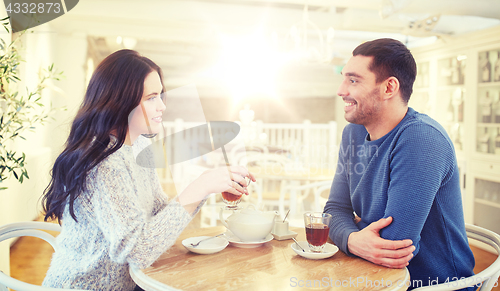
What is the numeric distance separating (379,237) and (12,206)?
10.2ft

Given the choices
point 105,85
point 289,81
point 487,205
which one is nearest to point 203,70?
point 289,81

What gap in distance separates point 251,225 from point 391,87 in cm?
66

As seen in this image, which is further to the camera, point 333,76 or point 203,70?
point 333,76

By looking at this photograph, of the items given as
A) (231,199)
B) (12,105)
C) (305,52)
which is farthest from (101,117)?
(305,52)

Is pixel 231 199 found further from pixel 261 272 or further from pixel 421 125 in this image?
pixel 421 125

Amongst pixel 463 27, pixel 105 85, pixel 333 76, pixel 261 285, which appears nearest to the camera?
pixel 261 285

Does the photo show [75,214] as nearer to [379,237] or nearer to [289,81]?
[379,237]

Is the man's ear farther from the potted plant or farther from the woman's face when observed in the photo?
the potted plant

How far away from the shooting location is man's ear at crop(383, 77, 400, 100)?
1273 millimetres

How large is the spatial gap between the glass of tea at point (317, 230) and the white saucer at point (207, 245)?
0.25 metres

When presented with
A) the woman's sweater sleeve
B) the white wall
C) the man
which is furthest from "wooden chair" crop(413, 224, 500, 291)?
the white wall

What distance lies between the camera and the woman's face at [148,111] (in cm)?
116

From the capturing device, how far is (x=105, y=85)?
1122 millimetres

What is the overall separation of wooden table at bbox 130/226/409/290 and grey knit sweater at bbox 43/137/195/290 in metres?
0.07
